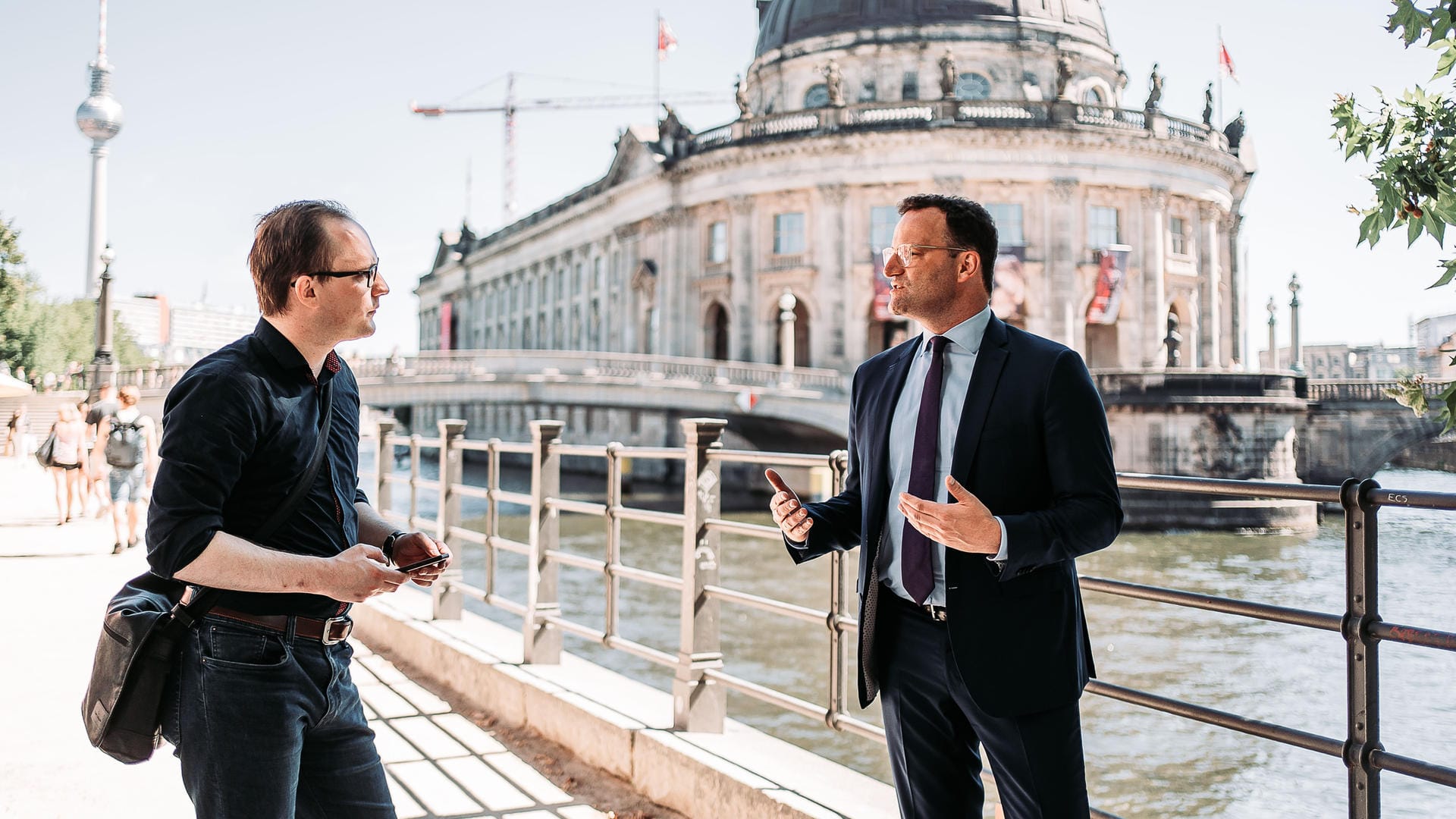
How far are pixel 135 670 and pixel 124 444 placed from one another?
1035 cm

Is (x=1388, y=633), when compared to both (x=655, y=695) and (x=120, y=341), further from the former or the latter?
(x=120, y=341)

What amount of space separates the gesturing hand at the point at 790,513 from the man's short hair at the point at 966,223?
0.70m

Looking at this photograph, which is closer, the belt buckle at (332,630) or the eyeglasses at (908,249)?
the belt buckle at (332,630)

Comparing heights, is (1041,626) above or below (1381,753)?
above

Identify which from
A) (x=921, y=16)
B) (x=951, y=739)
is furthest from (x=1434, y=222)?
(x=921, y=16)

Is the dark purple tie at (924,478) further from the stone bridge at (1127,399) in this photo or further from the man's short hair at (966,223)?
the stone bridge at (1127,399)

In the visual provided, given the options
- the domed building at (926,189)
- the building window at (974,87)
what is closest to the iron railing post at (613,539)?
the domed building at (926,189)

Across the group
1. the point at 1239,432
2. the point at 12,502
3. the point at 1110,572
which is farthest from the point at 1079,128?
the point at 12,502

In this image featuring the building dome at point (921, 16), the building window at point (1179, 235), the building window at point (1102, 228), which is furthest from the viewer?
the building dome at point (921, 16)

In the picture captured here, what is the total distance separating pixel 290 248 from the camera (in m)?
2.46

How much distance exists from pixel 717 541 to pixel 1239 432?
1289 inches

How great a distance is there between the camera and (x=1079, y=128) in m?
43.0

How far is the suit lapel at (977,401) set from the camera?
2.52m

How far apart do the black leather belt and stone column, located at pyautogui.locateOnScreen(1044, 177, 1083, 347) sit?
1699 inches
